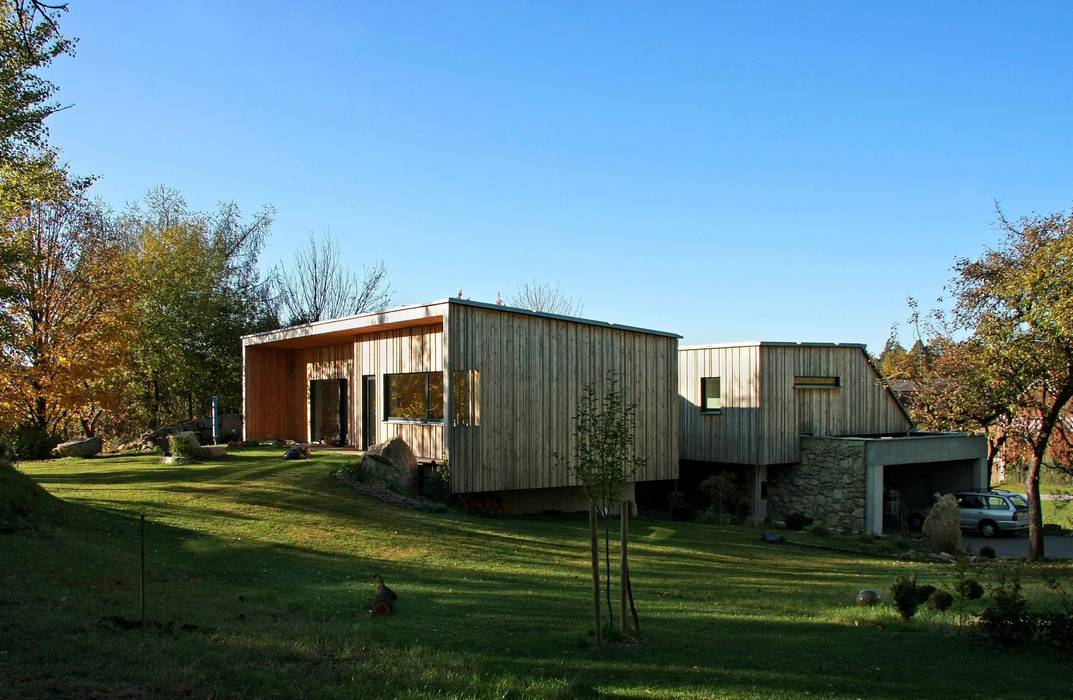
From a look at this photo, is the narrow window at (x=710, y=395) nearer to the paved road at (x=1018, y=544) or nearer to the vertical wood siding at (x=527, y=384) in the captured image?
the vertical wood siding at (x=527, y=384)

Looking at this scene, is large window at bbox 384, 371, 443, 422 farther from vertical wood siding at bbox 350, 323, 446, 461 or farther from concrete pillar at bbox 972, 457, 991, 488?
concrete pillar at bbox 972, 457, 991, 488

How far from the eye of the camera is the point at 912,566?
16047 mm

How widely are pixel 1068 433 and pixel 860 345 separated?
27.2ft

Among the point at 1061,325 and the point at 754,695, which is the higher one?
the point at 1061,325

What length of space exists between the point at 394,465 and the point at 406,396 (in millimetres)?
3049

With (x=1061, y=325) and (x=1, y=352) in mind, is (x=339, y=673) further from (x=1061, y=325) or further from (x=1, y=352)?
(x=1, y=352)

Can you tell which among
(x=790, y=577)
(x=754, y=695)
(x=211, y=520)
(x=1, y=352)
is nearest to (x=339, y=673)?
(x=754, y=695)

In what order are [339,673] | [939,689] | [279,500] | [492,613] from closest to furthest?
[339,673] → [939,689] → [492,613] → [279,500]

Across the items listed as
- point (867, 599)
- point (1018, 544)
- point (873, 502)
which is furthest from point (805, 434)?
point (867, 599)

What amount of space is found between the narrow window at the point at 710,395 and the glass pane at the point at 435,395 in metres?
11.3

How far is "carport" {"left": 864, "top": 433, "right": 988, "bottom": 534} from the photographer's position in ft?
82.1

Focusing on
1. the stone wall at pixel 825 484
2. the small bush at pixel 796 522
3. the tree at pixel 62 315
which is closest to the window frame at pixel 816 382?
the stone wall at pixel 825 484

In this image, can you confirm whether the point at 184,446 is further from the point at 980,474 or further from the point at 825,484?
the point at 980,474

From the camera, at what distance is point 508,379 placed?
62.4 ft
